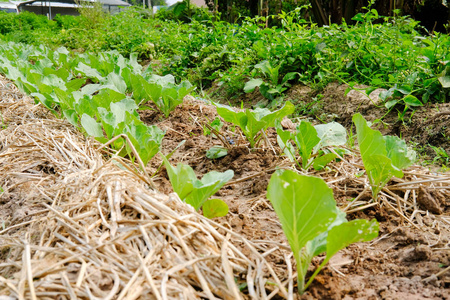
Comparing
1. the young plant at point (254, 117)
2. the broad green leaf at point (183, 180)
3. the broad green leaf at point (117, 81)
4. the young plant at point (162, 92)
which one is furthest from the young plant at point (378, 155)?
the broad green leaf at point (117, 81)

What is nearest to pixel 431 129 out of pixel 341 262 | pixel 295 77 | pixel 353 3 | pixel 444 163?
pixel 444 163

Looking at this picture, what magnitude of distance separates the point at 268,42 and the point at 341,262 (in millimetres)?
3618

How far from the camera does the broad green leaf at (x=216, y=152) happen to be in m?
2.27

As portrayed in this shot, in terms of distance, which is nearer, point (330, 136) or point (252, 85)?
point (330, 136)

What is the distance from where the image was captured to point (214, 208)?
1402 mm

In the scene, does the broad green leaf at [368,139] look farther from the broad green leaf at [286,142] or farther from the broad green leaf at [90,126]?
the broad green leaf at [90,126]

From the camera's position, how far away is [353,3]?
7.74 meters

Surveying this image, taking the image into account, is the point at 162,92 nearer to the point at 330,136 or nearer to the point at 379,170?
the point at 330,136

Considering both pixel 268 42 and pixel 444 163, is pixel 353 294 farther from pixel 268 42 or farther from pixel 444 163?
pixel 268 42

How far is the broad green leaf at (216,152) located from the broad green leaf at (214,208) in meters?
0.86

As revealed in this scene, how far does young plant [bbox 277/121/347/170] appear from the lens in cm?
182

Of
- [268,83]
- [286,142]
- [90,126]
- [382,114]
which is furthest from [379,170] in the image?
[268,83]

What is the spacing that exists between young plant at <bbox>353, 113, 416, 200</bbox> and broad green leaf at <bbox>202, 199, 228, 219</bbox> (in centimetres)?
60

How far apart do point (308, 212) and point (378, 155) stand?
0.60 metres
